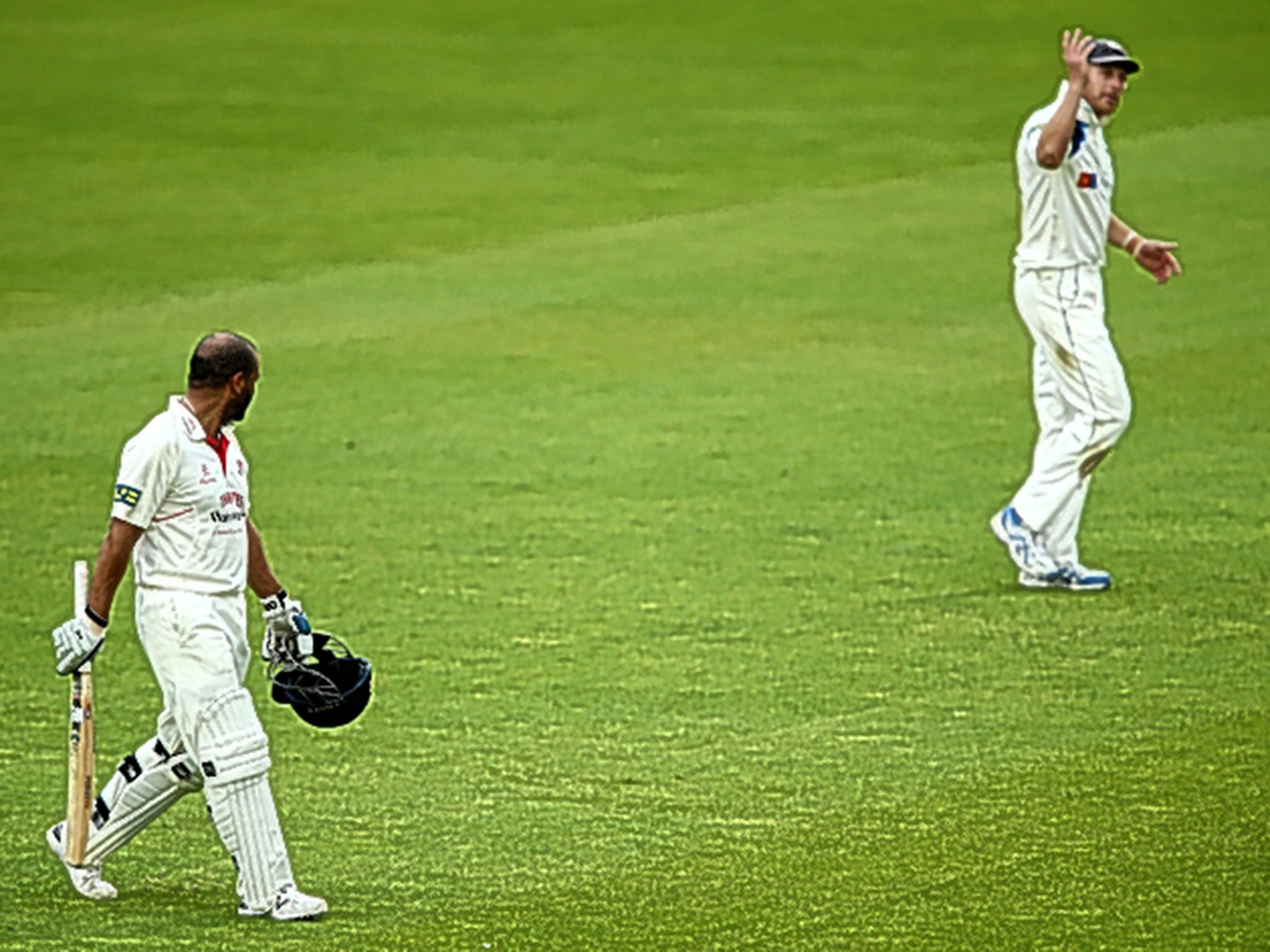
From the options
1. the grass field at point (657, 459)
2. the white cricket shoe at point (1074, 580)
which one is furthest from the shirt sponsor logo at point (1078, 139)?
the grass field at point (657, 459)

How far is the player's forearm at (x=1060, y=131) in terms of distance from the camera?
1018 cm

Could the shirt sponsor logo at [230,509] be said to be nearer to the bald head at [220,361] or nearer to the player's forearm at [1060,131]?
the bald head at [220,361]

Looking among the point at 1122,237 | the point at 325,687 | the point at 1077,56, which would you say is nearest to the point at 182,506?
the point at 325,687

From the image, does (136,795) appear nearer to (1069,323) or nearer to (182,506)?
(182,506)

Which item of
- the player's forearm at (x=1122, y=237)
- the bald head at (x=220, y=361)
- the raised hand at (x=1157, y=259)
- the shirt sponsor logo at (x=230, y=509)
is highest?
the player's forearm at (x=1122, y=237)

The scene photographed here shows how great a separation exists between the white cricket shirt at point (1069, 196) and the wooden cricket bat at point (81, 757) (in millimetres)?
5580

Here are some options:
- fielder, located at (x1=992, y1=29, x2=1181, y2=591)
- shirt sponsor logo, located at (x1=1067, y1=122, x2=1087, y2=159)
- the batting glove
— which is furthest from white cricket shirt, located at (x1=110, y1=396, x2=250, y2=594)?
shirt sponsor logo, located at (x1=1067, y1=122, x2=1087, y2=159)

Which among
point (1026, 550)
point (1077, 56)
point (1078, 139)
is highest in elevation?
point (1077, 56)

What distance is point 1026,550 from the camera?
35.2 feet

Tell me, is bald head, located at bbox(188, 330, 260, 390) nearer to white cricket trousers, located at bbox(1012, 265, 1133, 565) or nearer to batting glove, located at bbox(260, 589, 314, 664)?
batting glove, located at bbox(260, 589, 314, 664)

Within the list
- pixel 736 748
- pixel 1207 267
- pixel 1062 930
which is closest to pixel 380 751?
pixel 736 748

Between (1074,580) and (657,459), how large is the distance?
11.9 feet

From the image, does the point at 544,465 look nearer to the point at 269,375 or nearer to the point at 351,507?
the point at 351,507

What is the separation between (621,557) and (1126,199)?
1058 centimetres
